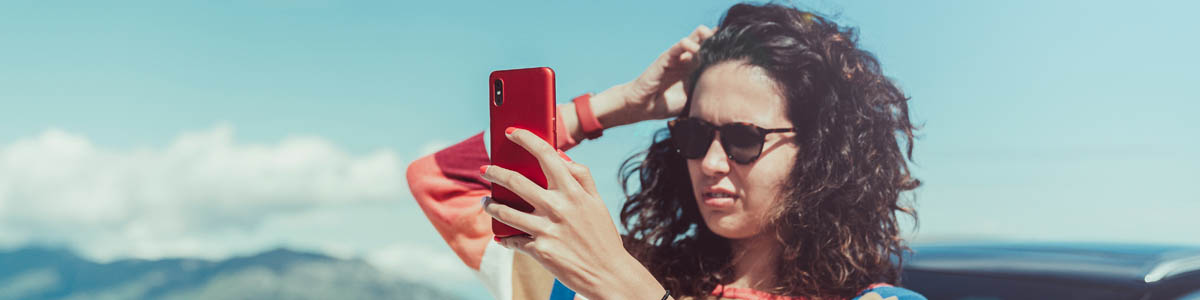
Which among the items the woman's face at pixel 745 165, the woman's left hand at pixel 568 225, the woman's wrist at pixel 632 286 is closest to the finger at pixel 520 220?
the woman's left hand at pixel 568 225

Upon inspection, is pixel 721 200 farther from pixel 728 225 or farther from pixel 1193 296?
pixel 1193 296

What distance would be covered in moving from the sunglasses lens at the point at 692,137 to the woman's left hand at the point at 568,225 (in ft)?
2.43

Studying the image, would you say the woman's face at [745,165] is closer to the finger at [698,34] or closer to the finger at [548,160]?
the finger at [698,34]

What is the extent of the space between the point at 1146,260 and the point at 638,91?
1468 mm

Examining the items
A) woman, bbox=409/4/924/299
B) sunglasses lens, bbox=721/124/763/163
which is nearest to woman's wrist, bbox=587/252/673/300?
woman, bbox=409/4/924/299

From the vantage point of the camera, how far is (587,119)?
244cm

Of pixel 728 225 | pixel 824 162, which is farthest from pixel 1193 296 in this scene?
pixel 728 225

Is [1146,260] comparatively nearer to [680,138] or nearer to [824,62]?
[824,62]

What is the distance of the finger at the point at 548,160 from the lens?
1.17 m

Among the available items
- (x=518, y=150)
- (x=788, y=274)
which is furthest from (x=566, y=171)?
(x=788, y=274)

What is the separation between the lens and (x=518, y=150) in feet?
4.27

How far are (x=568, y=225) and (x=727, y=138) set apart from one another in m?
0.81

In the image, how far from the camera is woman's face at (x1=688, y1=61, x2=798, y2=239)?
6.31 ft

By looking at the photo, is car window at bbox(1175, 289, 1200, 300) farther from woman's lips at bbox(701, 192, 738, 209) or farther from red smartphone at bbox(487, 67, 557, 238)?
red smartphone at bbox(487, 67, 557, 238)
